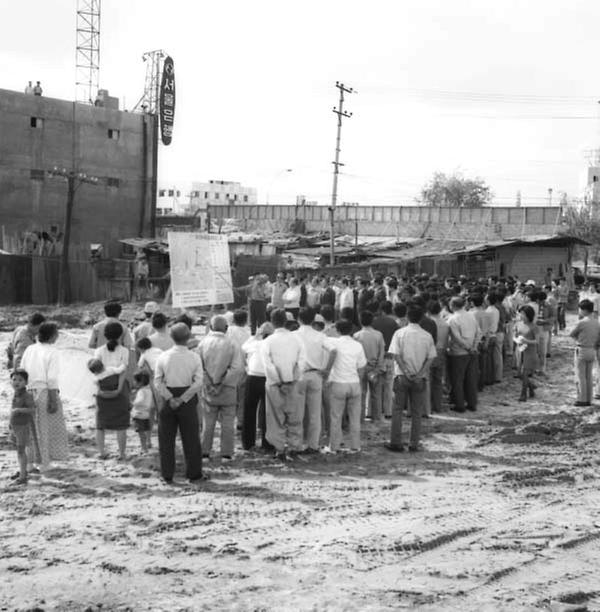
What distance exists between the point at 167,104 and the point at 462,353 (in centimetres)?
3208

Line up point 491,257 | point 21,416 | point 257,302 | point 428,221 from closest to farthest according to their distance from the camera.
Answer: point 21,416 < point 257,302 < point 491,257 < point 428,221

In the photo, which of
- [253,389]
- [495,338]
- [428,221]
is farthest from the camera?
[428,221]

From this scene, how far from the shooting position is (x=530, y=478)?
915 cm

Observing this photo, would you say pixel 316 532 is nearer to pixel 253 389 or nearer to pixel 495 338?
pixel 253 389

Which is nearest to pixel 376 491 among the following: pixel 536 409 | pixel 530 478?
pixel 530 478

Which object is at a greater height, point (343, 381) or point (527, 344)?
point (527, 344)

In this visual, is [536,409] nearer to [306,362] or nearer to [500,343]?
[500,343]

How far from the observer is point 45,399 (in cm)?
900

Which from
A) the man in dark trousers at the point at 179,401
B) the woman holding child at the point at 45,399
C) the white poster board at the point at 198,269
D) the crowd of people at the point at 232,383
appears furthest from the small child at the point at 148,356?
the white poster board at the point at 198,269

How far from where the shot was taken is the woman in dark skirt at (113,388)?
369 inches

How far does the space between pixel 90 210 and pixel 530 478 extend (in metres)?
33.9

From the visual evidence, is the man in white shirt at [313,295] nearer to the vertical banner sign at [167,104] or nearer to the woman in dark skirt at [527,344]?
the woman in dark skirt at [527,344]

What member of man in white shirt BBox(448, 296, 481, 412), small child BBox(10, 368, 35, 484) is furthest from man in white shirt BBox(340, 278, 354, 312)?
small child BBox(10, 368, 35, 484)

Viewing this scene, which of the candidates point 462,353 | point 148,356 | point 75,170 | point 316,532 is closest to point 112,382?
Result: point 148,356
